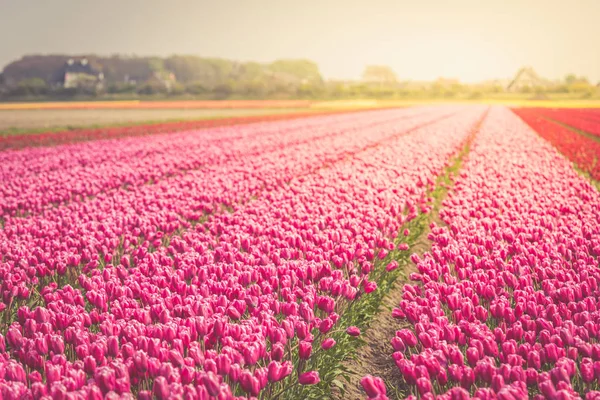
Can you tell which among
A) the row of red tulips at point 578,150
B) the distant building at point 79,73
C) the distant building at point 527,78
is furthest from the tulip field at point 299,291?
the distant building at point 527,78

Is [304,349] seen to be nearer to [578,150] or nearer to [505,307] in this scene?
[505,307]

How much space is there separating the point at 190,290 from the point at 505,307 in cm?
237

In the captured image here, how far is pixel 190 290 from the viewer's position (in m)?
4.17

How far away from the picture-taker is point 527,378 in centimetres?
290

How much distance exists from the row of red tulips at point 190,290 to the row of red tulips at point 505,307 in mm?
560

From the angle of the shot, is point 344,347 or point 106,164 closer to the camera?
point 344,347

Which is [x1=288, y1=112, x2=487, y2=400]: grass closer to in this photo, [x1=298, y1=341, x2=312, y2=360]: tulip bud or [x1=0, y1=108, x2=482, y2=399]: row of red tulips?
[x1=0, y1=108, x2=482, y2=399]: row of red tulips

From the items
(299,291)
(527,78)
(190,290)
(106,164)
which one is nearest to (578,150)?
(106,164)

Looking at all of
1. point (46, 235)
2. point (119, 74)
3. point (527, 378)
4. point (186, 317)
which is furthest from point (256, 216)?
point (119, 74)

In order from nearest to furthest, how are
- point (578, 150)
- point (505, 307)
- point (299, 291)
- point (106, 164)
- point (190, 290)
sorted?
point (505, 307)
point (299, 291)
point (190, 290)
point (106, 164)
point (578, 150)

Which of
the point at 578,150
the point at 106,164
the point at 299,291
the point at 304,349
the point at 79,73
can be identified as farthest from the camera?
the point at 79,73

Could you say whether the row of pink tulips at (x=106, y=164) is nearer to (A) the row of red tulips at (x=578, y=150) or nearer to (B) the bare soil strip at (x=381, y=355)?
(B) the bare soil strip at (x=381, y=355)

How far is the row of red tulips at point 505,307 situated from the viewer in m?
2.87

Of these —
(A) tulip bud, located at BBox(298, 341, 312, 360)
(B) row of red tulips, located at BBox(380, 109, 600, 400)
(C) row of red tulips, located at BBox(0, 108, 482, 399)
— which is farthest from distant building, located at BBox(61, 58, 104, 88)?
(A) tulip bud, located at BBox(298, 341, 312, 360)
